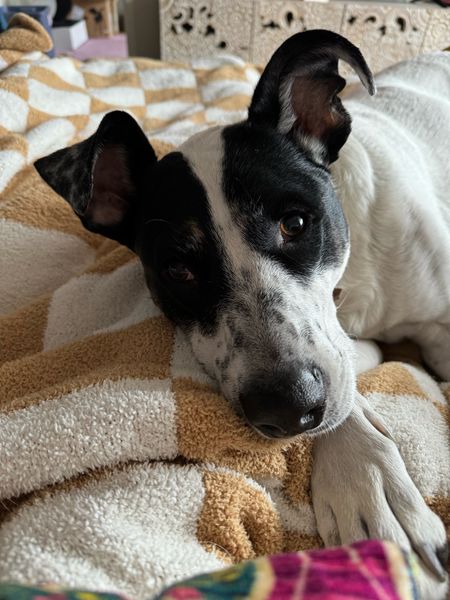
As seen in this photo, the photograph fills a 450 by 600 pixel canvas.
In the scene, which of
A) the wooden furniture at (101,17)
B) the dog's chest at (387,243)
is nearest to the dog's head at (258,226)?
the dog's chest at (387,243)

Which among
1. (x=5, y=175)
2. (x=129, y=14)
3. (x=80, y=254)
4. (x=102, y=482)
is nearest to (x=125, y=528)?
(x=102, y=482)

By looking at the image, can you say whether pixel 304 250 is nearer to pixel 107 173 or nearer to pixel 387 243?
pixel 387 243

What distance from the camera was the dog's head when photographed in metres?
1.07

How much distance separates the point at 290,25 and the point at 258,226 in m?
2.76

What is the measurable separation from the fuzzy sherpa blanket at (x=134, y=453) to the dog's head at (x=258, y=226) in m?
0.10

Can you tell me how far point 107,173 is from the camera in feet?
5.03

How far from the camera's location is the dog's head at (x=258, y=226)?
1.07m

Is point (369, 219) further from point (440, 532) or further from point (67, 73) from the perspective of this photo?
point (67, 73)

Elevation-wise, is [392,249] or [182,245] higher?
[182,245]

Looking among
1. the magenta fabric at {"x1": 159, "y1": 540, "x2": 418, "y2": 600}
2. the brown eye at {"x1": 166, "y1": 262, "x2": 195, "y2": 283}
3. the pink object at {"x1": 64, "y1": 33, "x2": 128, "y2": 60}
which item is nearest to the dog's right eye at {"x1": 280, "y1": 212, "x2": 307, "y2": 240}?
the brown eye at {"x1": 166, "y1": 262, "x2": 195, "y2": 283}

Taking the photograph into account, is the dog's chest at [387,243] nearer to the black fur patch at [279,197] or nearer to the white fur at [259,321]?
the black fur patch at [279,197]

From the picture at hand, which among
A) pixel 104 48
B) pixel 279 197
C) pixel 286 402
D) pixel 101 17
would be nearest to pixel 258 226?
pixel 279 197

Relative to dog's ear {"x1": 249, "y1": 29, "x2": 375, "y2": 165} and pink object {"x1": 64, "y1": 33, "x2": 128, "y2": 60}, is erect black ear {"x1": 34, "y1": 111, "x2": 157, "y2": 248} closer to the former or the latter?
dog's ear {"x1": 249, "y1": 29, "x2": 375, "y2": 165}

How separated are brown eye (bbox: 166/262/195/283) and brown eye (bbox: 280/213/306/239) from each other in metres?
0.23
